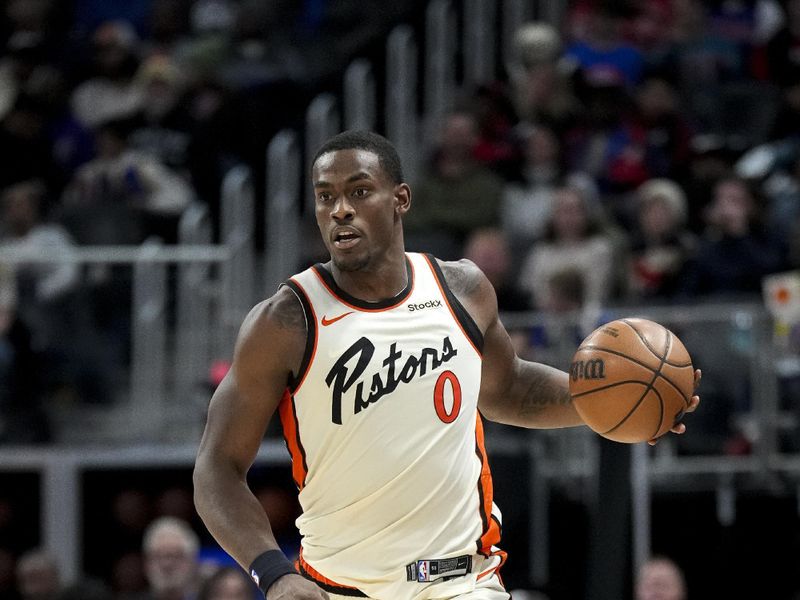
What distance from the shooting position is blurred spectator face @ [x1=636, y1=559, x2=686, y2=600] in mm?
8984

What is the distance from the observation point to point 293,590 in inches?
175

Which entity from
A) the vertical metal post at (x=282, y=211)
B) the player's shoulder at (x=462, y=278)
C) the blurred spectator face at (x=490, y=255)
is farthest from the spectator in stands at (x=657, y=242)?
the player's shoulder at (x=462, y=278)

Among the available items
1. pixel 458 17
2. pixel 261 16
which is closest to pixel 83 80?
pixel 261 16

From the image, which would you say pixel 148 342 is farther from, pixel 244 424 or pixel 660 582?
pixel 244 424

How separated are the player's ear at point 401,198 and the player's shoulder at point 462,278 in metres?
0.28

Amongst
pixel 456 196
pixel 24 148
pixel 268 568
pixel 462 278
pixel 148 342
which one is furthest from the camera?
pixel 24 148

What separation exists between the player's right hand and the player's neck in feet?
3.32

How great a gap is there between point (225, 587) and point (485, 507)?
4.50 metres

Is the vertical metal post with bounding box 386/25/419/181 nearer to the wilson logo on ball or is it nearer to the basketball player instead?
the wilson logo on ball

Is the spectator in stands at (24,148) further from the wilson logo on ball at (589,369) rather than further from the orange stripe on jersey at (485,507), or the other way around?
the wilson logo on ball at (589,369)

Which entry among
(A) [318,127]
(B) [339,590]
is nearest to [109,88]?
(A) [318,127]

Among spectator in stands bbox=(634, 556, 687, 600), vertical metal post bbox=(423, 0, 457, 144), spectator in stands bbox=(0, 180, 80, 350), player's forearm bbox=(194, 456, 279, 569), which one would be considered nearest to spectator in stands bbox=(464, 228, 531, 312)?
spectator in stands bbox=(634, 556, 687, 600)

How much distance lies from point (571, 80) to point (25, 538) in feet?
19.6

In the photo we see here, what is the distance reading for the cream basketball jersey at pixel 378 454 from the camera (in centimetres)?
487
